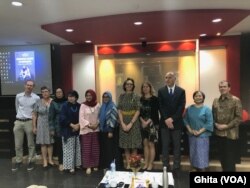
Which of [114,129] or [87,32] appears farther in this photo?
[87,32]

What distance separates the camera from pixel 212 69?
5934 mm

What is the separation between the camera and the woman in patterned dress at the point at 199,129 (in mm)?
3693

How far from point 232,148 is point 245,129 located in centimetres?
61

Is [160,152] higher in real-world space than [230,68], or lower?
lower

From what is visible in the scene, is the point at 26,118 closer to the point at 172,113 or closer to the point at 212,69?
the point at 172,113

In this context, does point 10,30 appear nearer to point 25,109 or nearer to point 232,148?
point 25,109

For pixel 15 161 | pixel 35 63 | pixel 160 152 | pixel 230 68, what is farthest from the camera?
pixel 35 63

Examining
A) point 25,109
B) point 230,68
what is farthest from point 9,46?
point 230,68

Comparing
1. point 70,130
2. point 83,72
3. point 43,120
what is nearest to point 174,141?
point 70,130

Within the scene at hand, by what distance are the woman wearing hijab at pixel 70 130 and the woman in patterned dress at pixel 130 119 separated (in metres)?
0.74

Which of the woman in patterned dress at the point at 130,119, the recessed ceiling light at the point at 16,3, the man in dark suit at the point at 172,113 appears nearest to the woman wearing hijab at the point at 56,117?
the woman in patterned dress at the point at 130,119

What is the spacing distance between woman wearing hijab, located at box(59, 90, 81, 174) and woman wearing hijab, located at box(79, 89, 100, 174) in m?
0.12

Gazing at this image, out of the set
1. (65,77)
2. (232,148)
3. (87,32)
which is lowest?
(232,148)

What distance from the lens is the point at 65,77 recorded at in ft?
21.7
